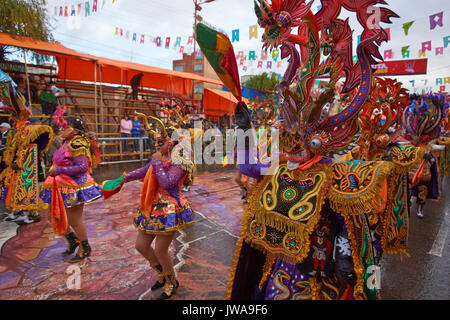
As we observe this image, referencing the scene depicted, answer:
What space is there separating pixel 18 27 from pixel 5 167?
28.2 ft

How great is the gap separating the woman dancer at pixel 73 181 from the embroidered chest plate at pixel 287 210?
9.14 feet

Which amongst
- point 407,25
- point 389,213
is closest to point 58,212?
point 389,213

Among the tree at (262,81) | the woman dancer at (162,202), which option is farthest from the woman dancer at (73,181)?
the tree at (262,81)

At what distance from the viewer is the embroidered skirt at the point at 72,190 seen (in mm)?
3699

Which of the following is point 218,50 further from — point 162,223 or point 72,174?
point 72,174

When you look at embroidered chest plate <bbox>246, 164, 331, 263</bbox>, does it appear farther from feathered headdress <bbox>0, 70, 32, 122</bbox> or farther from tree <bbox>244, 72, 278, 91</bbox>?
tree <bbox>244, 72, 278, 91</bbox>

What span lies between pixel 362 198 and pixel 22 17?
1374 centimetres

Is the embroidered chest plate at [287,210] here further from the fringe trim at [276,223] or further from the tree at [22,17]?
the tree at [22,17]

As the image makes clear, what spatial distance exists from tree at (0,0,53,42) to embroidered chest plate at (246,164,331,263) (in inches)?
489

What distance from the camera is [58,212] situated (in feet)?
11.8

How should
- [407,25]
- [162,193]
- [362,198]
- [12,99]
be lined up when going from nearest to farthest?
[362,198], [162,193], [12,99], [407,25]

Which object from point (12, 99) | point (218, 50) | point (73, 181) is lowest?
point (73, 181)

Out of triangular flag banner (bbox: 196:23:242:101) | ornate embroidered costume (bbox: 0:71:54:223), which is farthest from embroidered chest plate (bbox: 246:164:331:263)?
ornate embroidered costume (bbox: 0:71:54:223)
